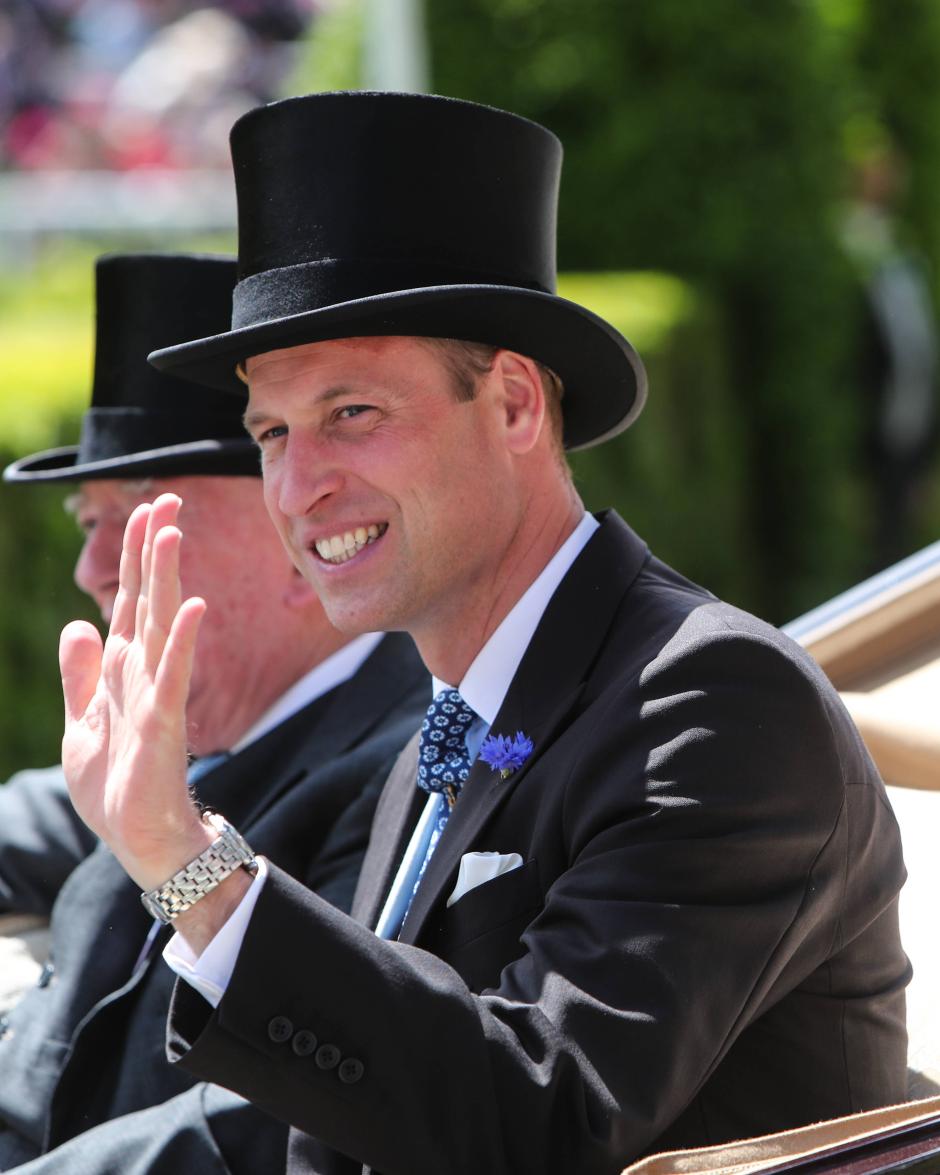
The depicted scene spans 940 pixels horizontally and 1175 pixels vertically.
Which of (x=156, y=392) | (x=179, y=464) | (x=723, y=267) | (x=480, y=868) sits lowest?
(x=480, y=868)

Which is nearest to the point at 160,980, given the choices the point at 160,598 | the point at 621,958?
the point at 160,598

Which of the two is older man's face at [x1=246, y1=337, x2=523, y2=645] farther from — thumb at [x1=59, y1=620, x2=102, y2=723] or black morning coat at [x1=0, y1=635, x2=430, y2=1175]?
black morning coat at [x1=0, y1=635, x2=430, y2=1175]

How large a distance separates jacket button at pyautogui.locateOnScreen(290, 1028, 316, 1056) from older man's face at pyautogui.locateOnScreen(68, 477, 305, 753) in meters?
1.36

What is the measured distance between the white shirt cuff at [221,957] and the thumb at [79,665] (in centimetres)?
36

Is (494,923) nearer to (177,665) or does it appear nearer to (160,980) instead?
(177,665)

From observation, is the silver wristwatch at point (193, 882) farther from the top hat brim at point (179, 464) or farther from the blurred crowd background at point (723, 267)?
the blurred crowd background at point (723, 267)

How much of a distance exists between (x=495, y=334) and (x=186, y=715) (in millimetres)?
887

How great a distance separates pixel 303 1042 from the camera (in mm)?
1814

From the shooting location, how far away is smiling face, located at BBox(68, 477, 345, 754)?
315 centimetres

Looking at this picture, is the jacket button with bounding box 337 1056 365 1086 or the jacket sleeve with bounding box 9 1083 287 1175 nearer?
the jacket button with bounding box 337 1056 365 1086

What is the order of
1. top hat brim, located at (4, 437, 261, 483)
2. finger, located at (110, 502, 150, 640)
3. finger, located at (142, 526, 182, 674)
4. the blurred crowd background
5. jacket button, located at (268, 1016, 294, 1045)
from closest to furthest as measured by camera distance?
1. jacket button, located at (268, 1016, 294, 1045)
2. finger, located at (142, 526, 182, 674)
3. finger, located at (110, 502, 150, 640)
4. top hat brim, located at (4, 437, 261, 483)
5. the blurred crowd background

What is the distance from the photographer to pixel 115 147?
14508 millimetres

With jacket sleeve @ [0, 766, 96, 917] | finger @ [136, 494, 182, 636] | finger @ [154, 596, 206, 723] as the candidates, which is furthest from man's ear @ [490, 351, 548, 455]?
jacket sleeve @ [0, 766, 96, 917]

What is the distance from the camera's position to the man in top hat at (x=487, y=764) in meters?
1.83
